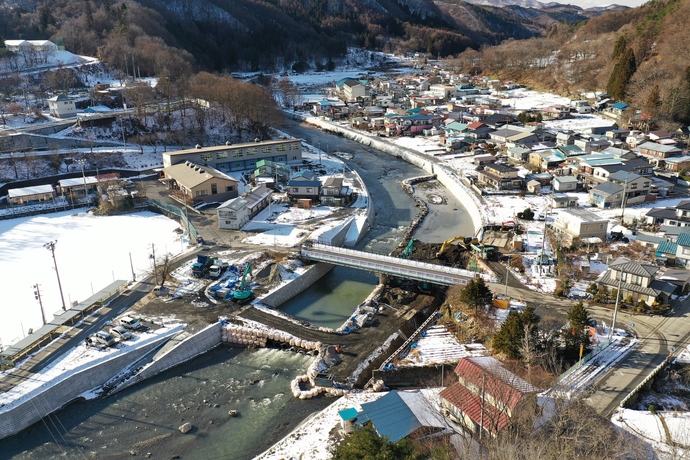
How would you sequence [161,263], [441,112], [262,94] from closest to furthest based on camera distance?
[161,263] → [262,94] → [441,112]

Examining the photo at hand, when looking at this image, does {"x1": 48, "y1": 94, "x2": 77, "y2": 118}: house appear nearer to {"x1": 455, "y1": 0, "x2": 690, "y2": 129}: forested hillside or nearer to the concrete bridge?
the concrete bridge

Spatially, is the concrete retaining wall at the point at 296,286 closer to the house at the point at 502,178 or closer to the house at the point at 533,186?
the house at the point at 502,178

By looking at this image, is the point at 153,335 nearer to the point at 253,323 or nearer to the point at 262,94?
the point at 253,323

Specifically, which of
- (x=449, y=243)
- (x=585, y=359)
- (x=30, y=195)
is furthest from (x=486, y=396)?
(x=30, y=195)

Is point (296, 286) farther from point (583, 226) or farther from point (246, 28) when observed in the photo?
point (246, 28)

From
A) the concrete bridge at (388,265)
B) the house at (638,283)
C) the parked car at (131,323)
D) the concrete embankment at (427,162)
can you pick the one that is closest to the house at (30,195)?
the parked car at (131,323)

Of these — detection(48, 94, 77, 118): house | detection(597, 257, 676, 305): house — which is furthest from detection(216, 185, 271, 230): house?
detection(48, 94, 77, 118): house

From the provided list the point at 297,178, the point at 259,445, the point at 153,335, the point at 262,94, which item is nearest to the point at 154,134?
the point at 262,94
